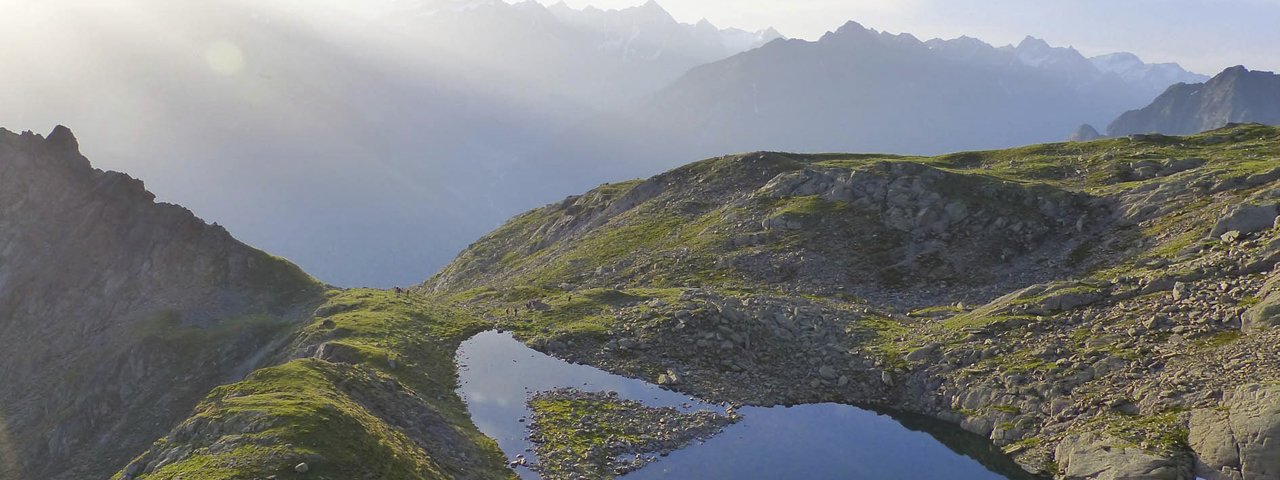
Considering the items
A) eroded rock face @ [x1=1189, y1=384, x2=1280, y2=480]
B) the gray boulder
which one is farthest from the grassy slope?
the gray boulder

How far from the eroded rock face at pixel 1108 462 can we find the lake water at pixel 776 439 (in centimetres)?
309

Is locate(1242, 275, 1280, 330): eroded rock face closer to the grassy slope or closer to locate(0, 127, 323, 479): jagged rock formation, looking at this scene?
the grassy slope

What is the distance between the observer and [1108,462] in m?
34.6

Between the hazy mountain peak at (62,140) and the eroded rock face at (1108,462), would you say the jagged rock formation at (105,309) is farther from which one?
the eroded rock face at (1108,462)

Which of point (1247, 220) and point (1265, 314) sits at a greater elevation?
point (1247, 220)

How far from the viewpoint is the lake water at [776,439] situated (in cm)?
3919

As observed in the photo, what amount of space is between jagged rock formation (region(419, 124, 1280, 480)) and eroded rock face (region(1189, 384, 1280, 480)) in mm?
96

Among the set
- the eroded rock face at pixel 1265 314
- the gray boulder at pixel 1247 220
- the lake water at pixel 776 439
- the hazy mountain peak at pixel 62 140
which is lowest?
the lake water at pixel 776 439

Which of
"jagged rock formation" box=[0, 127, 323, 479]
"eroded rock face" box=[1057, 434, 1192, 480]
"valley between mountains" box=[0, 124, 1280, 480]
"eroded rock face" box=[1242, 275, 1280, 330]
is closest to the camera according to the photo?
"eroded rock face" box=[1057, 434, 1192, 480]

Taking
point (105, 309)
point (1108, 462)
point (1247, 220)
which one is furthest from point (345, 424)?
point (1247, 220)

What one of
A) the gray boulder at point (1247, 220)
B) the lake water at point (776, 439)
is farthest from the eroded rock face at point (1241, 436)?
the gray boulder at point (1247, 220)

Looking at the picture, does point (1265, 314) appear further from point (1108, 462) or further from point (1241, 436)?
point (1108, 462)

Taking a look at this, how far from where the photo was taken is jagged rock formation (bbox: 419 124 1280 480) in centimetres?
3800

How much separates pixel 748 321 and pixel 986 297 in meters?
25.3
